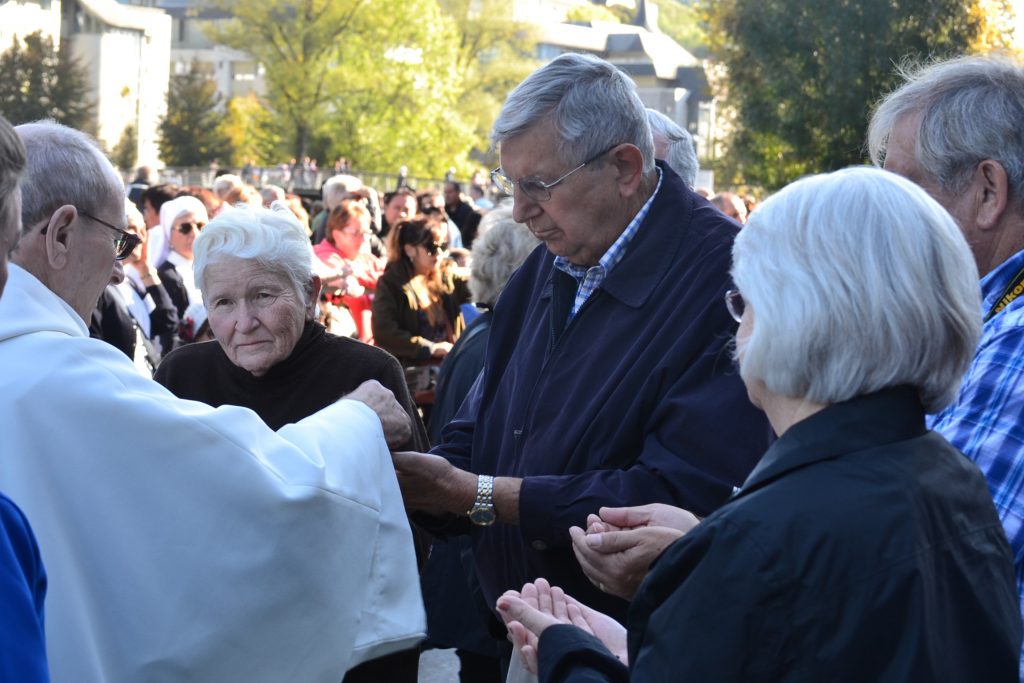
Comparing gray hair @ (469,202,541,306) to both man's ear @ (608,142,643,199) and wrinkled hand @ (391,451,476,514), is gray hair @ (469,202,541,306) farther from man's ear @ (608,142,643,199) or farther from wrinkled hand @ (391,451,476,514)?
wrinkled hand @ (391,451,476,514)

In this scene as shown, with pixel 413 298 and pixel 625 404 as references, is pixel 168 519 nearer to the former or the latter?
pixel 625 404

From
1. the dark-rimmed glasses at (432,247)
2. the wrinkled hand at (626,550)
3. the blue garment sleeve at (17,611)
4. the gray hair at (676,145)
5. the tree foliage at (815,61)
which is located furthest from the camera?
the tree foliage at (815,61)

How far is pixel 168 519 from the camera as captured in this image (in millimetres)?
2555

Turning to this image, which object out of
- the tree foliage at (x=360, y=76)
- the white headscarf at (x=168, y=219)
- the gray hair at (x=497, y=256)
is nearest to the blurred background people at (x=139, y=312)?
the white headscarf at (x=168, y=219)

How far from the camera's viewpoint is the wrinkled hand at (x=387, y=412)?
10.3 ft

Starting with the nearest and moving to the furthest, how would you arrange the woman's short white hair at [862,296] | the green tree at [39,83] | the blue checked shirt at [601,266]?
the woman's short white hair at [862,296] < the blue checked shirt at [601,266] < the green tree at [39,83]

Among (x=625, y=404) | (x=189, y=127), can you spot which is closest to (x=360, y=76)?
(x=189, y=127)

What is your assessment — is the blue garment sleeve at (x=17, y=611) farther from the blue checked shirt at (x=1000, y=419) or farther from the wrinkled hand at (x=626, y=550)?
the blue checked shirt at (x=1000, y=419)

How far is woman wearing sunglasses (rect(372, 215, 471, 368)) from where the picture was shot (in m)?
8.02

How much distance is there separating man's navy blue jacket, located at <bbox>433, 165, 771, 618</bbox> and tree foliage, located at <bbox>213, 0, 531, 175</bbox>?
166 feet

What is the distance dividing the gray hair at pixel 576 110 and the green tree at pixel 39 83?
169 feet

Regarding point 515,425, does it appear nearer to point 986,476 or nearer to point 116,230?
point 116,230

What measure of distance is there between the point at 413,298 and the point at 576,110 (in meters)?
4.96

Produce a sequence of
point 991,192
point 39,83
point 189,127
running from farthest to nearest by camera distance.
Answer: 1. point 189,127
2. point 39,83
3. point 991,192
